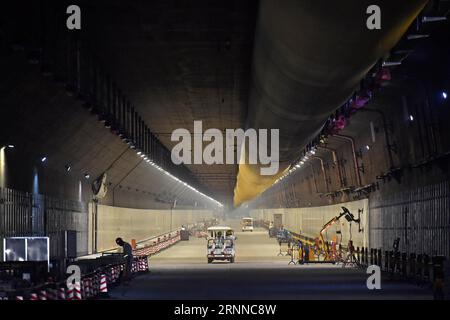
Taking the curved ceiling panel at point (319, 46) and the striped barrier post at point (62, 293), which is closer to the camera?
the curved ceiling panel at point (319, 46)

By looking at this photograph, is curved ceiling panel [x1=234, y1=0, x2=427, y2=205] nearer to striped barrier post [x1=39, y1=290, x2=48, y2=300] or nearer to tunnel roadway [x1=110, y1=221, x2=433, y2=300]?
tunnel roadway [x1=110, y1=221, x2=433, y2=300]

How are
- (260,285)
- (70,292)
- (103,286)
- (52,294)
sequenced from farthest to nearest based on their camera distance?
(260,285) → (103,286) → (70,292) → (52,294)

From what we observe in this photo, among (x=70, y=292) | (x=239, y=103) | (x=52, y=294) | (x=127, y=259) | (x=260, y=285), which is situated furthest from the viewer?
(x=239, y=103)

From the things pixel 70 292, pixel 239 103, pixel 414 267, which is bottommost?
pixel 414 267

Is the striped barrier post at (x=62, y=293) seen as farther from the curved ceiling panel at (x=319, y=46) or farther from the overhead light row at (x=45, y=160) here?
the overhead light row at (x=45, y=160)

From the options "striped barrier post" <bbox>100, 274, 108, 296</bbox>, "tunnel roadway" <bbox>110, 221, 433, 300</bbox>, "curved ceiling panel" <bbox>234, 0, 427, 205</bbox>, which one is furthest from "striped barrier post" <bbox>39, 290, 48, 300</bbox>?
"curved ceiling panel" <bbox>234, 0, 427, 205</bbox>

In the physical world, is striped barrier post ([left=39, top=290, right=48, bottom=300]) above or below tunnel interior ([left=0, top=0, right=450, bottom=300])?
below

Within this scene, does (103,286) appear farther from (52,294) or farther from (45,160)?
(45,160)

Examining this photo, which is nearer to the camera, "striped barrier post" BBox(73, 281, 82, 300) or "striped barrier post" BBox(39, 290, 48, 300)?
"striped barrier post" BBox(39, 290, 48, 300)

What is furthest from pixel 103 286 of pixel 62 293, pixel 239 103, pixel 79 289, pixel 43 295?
pixel 239 103

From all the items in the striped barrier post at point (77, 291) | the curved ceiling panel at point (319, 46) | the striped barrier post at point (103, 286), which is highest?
the curved ceiling panel at point (319, 46)

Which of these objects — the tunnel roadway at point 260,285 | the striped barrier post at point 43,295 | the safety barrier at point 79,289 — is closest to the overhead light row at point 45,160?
the safety barrier at point 79,289
